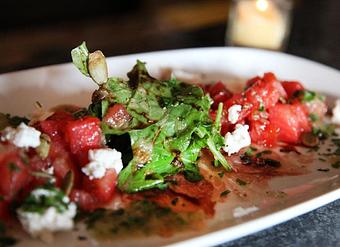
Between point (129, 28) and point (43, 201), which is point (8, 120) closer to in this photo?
point (43, 201)

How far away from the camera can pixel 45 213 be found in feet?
4.41

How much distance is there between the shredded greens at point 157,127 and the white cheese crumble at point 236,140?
0.03 meters

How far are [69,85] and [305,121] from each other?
32.5 inches

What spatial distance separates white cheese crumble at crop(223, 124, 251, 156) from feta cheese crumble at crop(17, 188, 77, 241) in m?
0.56

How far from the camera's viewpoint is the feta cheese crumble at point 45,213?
1341mm

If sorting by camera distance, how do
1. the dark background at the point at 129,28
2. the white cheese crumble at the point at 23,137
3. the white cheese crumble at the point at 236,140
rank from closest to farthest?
the white cheese crumble at the point at 23,137 → the white cheese crumble at the point at 236,140 → the dark background at the point at 129,28

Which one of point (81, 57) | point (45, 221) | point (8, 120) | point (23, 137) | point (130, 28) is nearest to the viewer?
point (45, 221)

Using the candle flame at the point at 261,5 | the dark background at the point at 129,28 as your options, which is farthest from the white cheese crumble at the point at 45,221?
the candle flame at the point at 261,5

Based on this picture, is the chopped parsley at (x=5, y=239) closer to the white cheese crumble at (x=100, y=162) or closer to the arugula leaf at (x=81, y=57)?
the white cheese crumble at (x=100, y=162)

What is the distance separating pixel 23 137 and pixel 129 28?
7.25 ft

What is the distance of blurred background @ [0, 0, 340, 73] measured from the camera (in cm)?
304

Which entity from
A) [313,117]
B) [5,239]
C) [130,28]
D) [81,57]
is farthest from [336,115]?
[130,28]

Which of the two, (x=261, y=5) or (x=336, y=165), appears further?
(x=261, y=5)

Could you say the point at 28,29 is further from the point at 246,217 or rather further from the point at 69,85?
the point at 246,217
